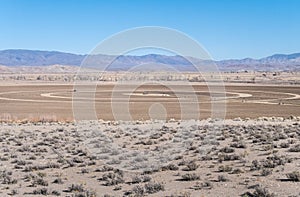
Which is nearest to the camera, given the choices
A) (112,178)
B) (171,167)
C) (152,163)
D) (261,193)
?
(261,193)

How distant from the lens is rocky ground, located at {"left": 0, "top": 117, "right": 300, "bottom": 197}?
44.4 ft

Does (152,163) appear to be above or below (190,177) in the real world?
below

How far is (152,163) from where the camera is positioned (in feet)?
58.7

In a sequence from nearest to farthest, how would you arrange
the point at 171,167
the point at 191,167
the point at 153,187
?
the point at 153,187 → the point at 191,167 → the point at 171,167

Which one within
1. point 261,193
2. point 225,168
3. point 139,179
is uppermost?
point 261,193

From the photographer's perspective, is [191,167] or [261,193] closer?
[261,193]

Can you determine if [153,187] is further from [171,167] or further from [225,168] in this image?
[225,168]

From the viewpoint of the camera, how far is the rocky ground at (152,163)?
13.5m

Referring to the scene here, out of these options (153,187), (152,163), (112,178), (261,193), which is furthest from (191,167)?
(261,193)

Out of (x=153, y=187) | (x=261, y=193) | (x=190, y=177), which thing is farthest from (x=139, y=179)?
(x=261, y=193)

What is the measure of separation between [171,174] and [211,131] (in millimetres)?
13363

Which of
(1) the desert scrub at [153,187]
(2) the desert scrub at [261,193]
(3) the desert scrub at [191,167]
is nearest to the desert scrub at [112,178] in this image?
(1) the desert scrub at [153,187]

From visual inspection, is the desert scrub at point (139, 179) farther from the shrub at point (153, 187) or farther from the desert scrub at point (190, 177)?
the desert scrub at point (190, 177)

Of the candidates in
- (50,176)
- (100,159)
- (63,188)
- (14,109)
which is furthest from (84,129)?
(14,109)
